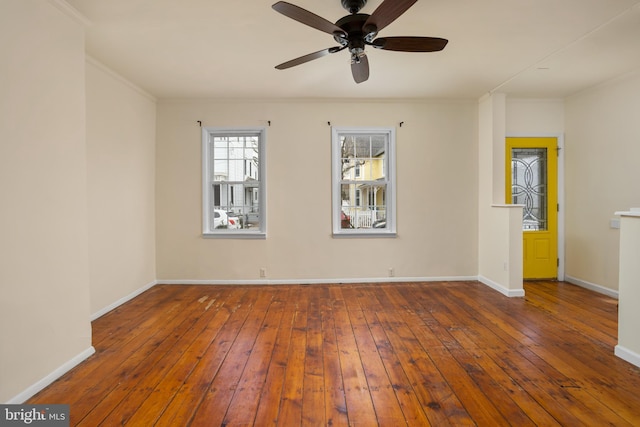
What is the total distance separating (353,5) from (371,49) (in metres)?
0.80

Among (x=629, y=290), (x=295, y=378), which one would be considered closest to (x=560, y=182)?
(x=629, y=290)

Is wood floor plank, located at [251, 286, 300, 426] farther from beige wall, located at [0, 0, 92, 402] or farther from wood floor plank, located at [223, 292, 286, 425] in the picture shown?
beige wall, located at [0, 0, 92, 402]

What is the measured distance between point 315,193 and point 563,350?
322cm

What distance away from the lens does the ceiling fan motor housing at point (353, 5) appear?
7.36ft

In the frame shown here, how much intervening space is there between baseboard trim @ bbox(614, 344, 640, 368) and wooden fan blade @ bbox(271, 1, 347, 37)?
319 centimetres

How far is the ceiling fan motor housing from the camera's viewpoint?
224 cm

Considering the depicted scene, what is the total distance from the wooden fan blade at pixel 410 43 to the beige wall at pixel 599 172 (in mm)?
3236

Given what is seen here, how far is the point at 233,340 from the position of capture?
277cm

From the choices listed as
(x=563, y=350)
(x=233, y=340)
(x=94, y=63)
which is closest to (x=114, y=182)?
(x=94, y=63)

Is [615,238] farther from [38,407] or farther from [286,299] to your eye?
[38,407]

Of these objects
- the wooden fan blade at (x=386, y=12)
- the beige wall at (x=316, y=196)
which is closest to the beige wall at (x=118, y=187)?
the beige wall at (x=316, y=196)

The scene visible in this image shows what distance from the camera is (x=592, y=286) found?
4.22m

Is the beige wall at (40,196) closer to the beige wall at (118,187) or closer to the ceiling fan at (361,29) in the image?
the beige wall at (118,187)

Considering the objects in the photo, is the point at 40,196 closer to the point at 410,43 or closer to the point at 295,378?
the point at 295,378
